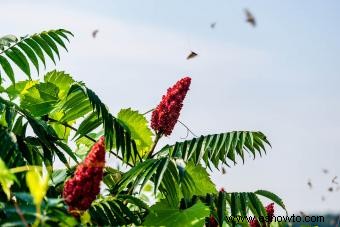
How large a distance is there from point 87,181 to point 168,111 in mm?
2414

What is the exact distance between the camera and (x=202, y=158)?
16.5 ft

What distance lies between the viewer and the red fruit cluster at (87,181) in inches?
121

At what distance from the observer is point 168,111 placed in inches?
214

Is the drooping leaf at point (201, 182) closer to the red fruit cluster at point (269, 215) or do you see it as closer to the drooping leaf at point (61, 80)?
the red fruit cluster at point (269, 215)

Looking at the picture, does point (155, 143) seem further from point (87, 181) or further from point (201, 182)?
point (87, 181)

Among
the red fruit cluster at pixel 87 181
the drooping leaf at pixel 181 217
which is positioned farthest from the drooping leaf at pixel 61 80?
the red fruit cluster at pixel 87 181

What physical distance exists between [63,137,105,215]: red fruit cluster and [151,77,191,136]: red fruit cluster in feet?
7.58

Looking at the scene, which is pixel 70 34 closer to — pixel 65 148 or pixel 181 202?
pixel 65 148

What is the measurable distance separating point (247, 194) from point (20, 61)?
2.15 meters

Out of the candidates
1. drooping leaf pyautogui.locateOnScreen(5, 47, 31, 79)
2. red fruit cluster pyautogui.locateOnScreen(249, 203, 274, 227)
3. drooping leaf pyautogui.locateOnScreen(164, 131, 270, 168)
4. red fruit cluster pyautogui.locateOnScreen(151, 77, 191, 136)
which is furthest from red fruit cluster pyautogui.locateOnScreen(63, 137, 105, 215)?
red fruit cluster pyautogui.locateOnScreen(249, 203, 274, 227)

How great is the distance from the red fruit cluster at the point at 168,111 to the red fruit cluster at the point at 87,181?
231 centimetres

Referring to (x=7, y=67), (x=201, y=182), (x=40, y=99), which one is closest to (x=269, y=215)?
(x=201, y=182)

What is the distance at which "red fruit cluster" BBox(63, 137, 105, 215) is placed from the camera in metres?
3.08

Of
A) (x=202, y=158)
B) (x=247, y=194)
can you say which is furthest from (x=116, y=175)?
(x=247, y=194)
